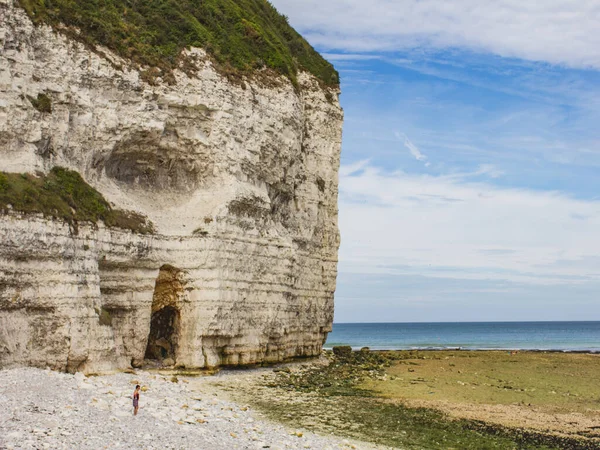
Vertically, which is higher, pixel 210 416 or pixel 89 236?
pixel 89 236

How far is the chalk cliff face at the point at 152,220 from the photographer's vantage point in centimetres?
2223

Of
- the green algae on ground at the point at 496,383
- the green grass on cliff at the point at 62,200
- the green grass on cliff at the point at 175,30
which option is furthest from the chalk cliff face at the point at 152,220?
the green algae on ground at the point at 496,383

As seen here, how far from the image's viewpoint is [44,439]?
13.6 m

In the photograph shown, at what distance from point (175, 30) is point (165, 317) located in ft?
43.0

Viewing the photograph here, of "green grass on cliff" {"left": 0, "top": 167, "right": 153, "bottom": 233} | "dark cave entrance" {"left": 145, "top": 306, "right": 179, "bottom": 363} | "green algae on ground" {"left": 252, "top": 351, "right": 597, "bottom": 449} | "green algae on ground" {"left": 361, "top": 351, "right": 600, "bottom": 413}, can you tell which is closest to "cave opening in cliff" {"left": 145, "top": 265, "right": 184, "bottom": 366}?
"dark cave entrance" {"left": 145, "top": 306, "right": 179, "bottom": 363}

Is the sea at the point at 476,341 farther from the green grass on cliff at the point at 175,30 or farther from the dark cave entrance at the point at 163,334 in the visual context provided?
the dark cave entrance at the point at 163,334

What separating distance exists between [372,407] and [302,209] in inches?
617

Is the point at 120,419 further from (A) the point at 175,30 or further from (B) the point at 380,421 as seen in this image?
(A) the point at 175,30

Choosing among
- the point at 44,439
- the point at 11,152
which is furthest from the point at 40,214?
the point at 44,439

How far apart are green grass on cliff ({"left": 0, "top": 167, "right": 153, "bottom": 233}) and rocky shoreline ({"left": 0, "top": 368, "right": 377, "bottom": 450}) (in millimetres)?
5279

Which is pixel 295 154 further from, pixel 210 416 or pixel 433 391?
pixel 210 416

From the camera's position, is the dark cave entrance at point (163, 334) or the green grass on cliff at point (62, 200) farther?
the dark cave entrance at point (163, 334)

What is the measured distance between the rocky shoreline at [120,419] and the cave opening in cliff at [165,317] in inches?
272

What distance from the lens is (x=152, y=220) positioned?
92.8 feet
